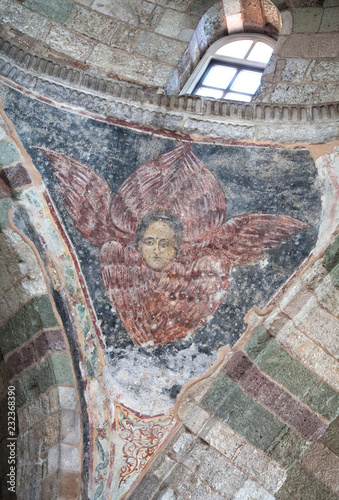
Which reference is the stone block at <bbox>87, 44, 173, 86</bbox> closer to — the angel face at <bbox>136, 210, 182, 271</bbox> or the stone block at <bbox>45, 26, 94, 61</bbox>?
the stone block at <bbox>45, 26, 94, 61</bbox>

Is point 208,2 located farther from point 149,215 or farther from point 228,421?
point 228,421

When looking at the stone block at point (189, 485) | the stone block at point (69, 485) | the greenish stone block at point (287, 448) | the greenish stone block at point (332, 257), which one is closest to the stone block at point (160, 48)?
the greenish stone block at point (332, 257)

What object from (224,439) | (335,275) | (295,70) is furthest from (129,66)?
(224,439)

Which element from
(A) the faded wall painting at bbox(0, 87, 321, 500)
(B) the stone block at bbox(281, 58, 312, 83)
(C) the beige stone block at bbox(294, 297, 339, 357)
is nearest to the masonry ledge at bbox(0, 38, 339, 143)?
(A) the faded wall painting at bbox(0, 87, 321, 500)

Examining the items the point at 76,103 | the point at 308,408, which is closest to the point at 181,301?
the point at 308,408

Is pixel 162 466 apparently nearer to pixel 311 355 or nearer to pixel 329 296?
pixel 311 355

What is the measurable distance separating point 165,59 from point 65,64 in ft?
2.45

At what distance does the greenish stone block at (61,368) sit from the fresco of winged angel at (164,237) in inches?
19.6

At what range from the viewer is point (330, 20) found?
15.9 feet

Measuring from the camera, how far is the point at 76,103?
16.2ft

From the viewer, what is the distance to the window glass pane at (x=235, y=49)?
209 inches

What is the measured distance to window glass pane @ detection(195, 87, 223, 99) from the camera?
5.23m

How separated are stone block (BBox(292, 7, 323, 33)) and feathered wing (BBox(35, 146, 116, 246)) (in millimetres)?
1782

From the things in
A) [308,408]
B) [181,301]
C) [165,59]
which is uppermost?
[165,59]
